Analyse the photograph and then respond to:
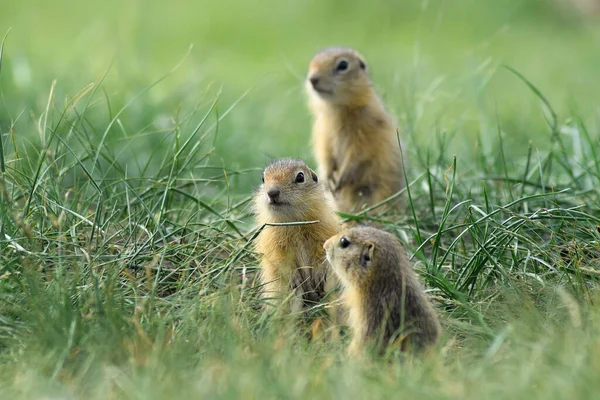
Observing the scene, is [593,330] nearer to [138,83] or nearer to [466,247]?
[466,247]

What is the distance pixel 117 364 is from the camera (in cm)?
373

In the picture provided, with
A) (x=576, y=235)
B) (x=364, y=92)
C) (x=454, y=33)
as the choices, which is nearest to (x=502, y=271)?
(x=576, y=235)

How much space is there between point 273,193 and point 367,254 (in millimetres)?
745

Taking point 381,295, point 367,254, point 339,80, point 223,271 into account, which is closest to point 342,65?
point 339,80

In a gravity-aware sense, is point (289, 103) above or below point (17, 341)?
above

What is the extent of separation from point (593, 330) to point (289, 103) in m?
7.26

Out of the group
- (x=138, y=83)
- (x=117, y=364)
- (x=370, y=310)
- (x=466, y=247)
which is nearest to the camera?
(x=117, y=364)

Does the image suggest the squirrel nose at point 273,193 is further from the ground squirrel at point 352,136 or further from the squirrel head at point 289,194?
the ground squirrel at point 352,136

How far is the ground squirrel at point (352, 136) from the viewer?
677 cm

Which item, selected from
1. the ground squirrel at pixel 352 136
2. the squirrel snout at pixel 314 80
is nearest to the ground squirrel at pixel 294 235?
the ground squirrel at pixel 352 136

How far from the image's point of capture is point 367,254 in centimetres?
412

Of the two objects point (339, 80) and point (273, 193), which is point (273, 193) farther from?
point (339, 80)

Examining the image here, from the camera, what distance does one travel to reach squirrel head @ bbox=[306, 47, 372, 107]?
6816 millimetres

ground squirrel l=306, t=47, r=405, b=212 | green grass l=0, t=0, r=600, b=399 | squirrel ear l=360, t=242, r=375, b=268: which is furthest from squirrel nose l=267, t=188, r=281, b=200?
ground squirrel l=306, t=47, r=405, b=212
